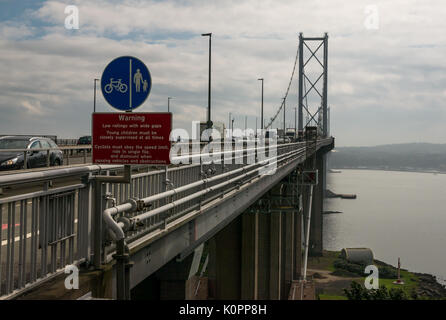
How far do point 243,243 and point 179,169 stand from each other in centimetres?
1690

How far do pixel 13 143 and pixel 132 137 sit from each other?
13444 mm

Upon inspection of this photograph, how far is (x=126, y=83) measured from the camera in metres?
4.88

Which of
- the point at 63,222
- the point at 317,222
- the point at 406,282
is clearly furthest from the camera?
the point at 317,222

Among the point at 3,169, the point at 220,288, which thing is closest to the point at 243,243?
the point at 220,288

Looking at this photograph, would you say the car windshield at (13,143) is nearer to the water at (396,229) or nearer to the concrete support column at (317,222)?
the concrete support column at (317,222)

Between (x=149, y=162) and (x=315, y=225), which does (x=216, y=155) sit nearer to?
(x=149, y=162)

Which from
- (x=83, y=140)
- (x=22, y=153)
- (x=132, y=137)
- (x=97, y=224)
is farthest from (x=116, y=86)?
(x=83, y=140)

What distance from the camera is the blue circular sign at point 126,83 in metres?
4.84

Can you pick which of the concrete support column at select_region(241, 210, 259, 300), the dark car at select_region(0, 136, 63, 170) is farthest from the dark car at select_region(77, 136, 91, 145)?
the dark car at select_region(0, 136, 63, 170)

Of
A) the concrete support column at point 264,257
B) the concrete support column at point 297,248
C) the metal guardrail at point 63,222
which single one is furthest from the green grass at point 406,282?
the metal guardrail at point 63,222

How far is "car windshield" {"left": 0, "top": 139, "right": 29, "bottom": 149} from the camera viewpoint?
54.5 feet

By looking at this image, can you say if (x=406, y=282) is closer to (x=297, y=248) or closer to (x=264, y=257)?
(x=297, y=248)

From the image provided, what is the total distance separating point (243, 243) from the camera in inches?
939

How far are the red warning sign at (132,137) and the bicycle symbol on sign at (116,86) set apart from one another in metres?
0.26
